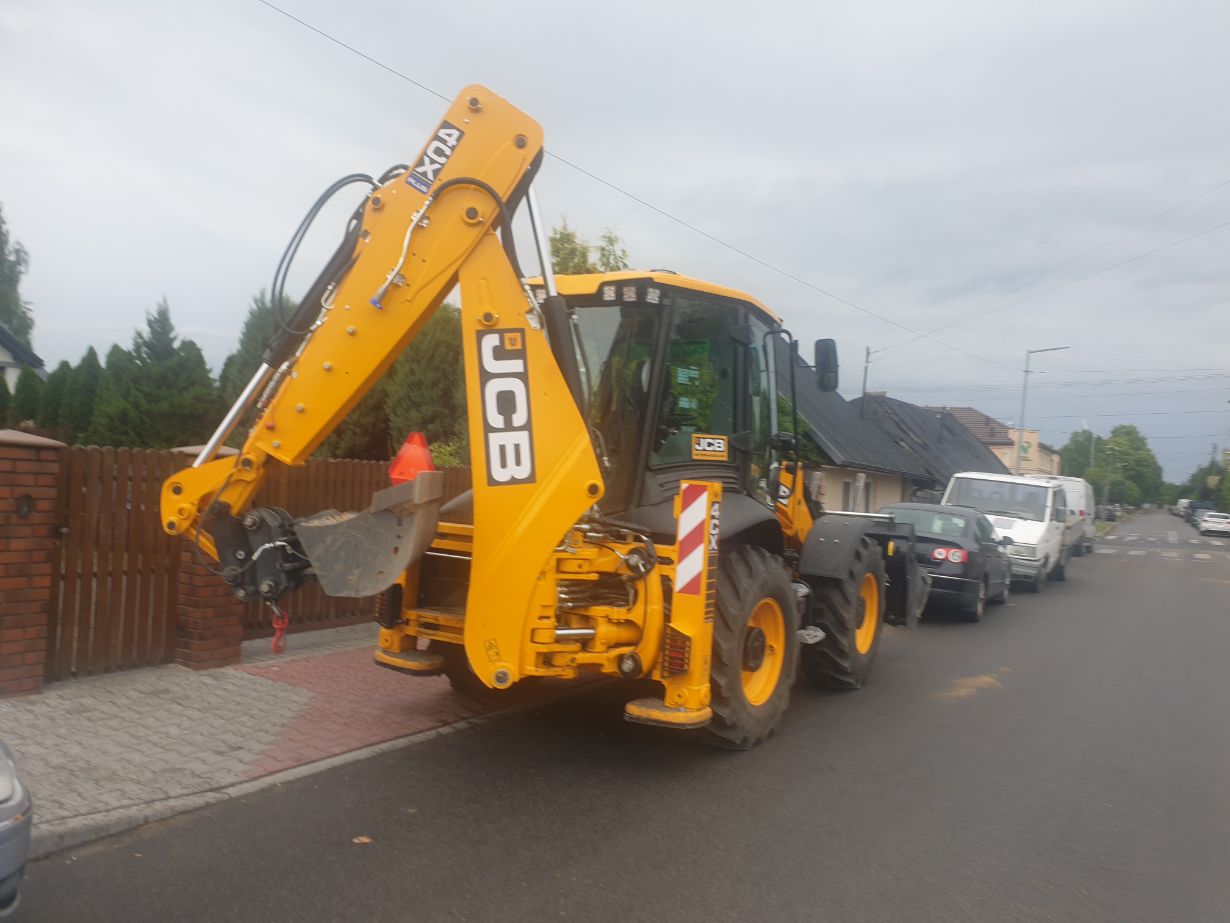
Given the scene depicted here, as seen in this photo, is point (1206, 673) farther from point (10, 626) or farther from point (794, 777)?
point (10, 626)

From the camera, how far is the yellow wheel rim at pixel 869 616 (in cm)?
837

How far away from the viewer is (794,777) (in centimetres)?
564

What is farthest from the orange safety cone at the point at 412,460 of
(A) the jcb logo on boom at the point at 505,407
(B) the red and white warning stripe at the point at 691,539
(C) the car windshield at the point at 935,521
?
(C) the car windshield at the point at 935,521

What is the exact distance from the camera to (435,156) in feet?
16.3

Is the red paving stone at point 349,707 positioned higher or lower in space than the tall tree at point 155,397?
lower

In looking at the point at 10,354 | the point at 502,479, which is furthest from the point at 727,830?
the point at 10,354

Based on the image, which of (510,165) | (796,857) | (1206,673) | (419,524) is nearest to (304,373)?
(419,524)

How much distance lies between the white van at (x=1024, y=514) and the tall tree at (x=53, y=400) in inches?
721

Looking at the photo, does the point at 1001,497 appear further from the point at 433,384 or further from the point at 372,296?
the point at 372,296

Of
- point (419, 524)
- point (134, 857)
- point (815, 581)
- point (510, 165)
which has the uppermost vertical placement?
point (510, 165)

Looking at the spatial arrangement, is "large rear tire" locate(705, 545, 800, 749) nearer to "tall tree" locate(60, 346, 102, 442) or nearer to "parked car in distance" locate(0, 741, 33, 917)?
"parked car in distance" locate(0, 741, 33, 917)

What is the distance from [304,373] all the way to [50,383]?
19160mm

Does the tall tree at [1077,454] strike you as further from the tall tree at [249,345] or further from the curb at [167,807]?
the curb at [167,807]

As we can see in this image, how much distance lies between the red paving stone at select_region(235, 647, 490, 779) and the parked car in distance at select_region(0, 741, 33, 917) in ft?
6.15
